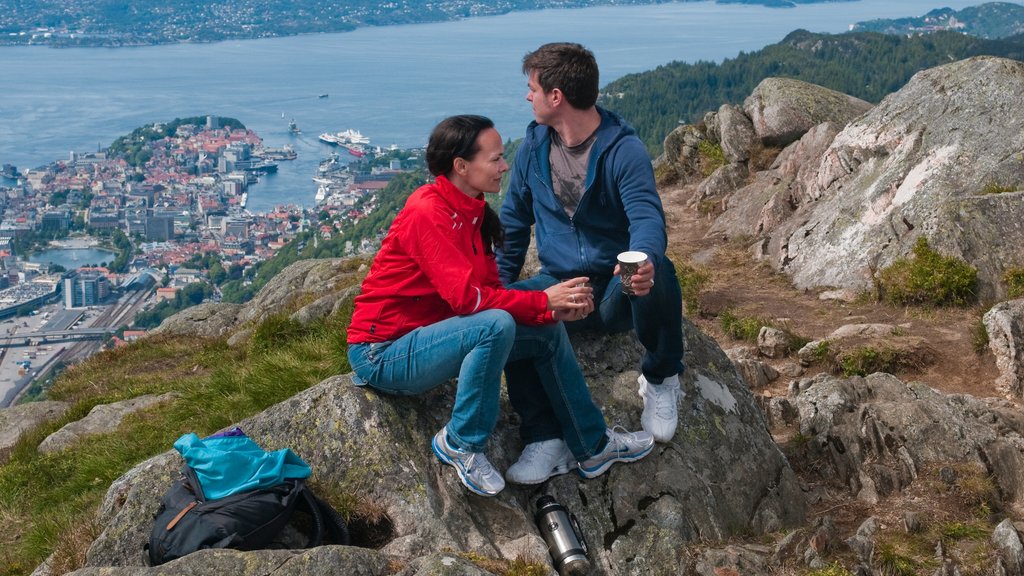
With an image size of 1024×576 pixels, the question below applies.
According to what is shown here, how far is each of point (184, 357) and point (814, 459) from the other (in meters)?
11.6

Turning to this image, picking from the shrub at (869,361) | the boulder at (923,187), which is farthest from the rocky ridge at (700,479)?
the boulder at (923,187)

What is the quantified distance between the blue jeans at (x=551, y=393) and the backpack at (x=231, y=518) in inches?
57.6

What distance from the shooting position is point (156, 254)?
93.1 meters

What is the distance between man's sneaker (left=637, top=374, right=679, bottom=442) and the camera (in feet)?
20.7

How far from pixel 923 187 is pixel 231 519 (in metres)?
13.7

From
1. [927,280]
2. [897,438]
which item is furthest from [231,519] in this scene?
[927,280]

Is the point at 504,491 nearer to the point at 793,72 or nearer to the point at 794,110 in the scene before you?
the point at 794,110

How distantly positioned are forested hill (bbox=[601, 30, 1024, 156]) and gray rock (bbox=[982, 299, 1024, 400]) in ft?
303

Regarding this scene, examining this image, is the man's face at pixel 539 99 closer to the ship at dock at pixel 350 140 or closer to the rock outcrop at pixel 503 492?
the rock outcrop at pixel 503 492

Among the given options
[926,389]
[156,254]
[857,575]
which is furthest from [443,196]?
[156,254]

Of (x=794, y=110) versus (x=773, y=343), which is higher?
(x=794, y=110)

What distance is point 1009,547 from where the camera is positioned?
589 cm

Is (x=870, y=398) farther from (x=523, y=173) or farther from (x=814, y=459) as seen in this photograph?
(x=523, y=173)

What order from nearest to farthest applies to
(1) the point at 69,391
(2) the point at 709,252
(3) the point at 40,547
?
(3) the point at 40,547 → (1) the point at 69,391 → (2) the point at 709,252
